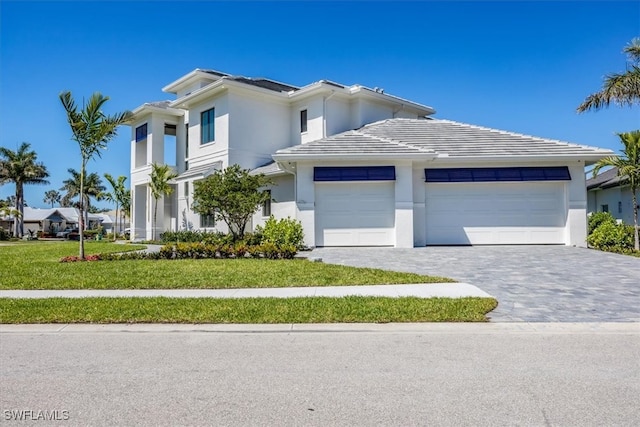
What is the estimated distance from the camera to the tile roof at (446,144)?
17.9m

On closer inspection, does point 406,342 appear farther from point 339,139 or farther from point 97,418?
point 339,139

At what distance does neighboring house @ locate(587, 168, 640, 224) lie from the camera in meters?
26.3

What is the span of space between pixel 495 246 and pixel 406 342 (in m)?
13.5

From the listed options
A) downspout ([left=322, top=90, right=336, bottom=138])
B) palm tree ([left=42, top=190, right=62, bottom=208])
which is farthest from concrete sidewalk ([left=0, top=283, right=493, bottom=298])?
palm tree ([left=42, top=190, right=62, bottom=208])

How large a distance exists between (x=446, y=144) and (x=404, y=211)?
3.96m

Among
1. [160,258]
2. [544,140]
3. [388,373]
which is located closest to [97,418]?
[388,373]

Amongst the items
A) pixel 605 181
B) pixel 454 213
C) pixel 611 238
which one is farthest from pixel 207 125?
pixel 605 181

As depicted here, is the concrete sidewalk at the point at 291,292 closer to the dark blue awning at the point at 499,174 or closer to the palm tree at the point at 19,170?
the dark blue awning at the point at 499,174

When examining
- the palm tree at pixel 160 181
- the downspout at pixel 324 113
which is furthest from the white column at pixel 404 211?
the palm tree at pixel 160 181

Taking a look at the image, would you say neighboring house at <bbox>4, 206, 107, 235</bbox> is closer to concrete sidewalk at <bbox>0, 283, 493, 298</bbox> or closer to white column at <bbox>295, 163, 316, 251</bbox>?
white column at <bbox>295, 163, 316, 251</bbox>

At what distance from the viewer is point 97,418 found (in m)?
3.62

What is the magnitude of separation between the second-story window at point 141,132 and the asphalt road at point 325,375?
24527 mm

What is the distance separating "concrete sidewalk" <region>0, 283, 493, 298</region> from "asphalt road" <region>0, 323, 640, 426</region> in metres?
2.04

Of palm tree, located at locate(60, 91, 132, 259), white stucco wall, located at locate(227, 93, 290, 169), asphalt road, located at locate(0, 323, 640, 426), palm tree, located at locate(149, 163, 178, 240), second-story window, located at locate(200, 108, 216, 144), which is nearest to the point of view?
asphalt road, located at locate(0, 323, 640, 426)
